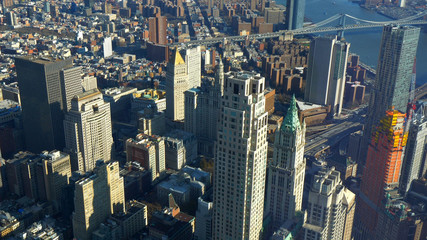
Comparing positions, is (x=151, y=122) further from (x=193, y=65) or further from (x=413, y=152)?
(x=413, y=152)

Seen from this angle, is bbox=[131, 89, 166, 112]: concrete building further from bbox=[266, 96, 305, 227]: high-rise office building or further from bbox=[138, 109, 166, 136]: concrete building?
bbox=[266, 96, 305, 227]: high-rise office building

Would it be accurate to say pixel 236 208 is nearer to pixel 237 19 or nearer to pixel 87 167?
pixel 87 167

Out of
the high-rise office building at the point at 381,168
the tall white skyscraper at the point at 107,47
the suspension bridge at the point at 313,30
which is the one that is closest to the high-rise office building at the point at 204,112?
the high-rise office building at the point at 381,168

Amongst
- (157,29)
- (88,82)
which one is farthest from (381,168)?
(157,29)

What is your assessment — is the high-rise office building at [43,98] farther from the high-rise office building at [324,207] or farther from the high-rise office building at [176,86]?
the high-rise office building at [324,207]

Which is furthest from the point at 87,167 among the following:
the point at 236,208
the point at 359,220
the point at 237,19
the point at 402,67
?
the point at 237,19

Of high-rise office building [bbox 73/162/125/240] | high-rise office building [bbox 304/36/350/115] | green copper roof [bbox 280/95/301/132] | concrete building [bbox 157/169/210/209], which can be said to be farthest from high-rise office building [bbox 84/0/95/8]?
green copper roof [bbox 280/95/301/132]
